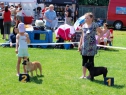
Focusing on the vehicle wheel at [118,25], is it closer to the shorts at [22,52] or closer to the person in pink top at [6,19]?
the person in pink top at [6,19]

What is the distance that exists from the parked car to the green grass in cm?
1355

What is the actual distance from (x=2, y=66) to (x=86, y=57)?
2.60 meters

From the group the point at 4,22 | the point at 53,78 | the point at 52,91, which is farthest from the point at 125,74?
the point at 4,22

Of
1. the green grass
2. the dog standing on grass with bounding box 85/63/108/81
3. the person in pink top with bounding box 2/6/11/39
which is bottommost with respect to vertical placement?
the green grass

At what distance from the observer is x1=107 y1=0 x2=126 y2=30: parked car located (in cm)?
2477

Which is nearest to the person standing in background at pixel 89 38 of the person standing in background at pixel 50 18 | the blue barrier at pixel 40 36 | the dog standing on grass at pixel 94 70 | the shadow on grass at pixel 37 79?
the dog standing on grass at pixel 94 70

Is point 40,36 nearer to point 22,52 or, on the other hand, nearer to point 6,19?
point 6,19

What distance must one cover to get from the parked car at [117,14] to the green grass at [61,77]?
13.6 m

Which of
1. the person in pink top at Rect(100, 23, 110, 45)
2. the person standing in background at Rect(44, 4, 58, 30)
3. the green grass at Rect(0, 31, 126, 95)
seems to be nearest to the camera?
the green grass at Rect(0, 31, 126, 95)

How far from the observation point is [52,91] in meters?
6.46

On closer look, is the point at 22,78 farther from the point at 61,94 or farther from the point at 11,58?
the point at 11,58

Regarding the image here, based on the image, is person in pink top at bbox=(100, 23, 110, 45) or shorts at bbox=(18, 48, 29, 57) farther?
person in pink top at bbox=(100, 23, 110, 45)

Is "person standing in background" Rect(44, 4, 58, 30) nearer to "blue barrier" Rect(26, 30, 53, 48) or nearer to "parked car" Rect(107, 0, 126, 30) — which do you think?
"blue barrier" Rect(26, 30, 53, 48)

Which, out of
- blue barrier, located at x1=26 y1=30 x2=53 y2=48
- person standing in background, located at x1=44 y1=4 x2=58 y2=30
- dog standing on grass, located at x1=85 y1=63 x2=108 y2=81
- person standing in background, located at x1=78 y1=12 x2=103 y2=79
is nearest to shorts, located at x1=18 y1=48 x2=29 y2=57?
person standing in background, located at x1=78 y1=12 x2=103 y2=79
